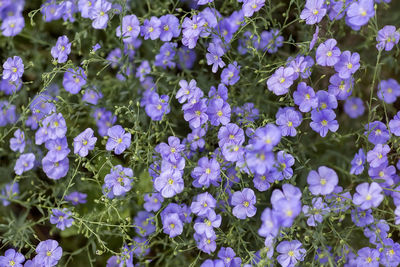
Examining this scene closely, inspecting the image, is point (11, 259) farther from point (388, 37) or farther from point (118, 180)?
point (388, 37)

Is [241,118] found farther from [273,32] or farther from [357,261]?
[357,261]

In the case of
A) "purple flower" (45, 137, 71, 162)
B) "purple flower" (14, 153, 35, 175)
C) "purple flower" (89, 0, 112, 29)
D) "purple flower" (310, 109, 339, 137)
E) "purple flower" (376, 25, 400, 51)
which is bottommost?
"purple flower" (14, 153, 35, 175)

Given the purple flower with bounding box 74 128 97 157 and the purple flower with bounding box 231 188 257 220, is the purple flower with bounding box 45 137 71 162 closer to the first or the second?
the purple flower with bounding box 74 128 97 157

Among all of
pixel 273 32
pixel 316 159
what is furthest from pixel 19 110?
pixel 316 159

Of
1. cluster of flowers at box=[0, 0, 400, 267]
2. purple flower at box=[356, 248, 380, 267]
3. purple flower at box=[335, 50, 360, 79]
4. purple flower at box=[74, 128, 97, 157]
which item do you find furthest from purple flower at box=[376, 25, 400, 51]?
purple flower at box=[74, 128, 97, 157]

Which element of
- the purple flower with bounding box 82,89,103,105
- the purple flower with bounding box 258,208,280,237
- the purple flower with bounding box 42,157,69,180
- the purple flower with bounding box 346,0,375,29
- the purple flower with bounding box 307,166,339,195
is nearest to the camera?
the purple flower with bounding box 258,208,280,237

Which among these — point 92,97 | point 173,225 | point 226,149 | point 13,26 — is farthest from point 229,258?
point 13,26

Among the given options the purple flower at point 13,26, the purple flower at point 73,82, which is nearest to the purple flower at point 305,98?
the purple flower at point 73,82
